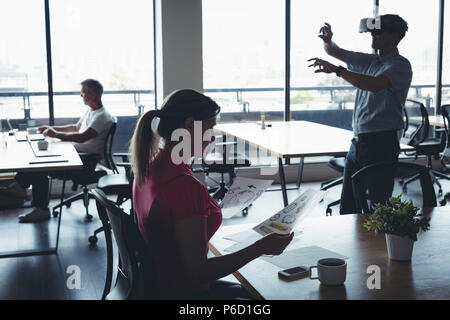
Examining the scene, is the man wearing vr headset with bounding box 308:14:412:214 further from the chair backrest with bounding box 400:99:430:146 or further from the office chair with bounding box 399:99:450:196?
the chair backrest with bounding box 400:99:430:146

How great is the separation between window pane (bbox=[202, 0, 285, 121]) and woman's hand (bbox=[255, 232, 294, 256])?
16.3 feet

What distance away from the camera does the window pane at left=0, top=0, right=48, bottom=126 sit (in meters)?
5.88

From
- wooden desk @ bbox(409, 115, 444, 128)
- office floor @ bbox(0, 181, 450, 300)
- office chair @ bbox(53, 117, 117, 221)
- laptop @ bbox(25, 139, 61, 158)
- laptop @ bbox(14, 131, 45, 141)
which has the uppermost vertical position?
wooden desk @ bbox(409, 115, 444, 128)

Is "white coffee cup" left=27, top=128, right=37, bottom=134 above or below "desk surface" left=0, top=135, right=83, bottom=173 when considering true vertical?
above

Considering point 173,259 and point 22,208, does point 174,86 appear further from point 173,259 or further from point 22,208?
point 173,259

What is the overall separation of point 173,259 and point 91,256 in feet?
8.31

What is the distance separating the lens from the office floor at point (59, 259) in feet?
11.2

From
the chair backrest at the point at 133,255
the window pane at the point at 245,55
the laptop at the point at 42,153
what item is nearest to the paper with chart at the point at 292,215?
the chair backrest at the point at 133,255

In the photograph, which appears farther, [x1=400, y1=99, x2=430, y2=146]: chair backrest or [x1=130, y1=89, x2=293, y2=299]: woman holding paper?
A: [x1=400, y1=99, x2=430, y2=146]: chair backrest

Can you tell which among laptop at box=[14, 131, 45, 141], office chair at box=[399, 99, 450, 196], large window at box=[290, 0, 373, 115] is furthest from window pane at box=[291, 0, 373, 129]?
laptop at box=[14, 131, 45, 141]

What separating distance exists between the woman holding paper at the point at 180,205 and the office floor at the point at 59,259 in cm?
167

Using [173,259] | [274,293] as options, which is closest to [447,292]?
[274,293]

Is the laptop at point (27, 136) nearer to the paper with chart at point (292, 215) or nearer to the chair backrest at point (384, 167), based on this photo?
the chair backrest at point (384, 167)

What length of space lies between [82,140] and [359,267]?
368 centimetres
